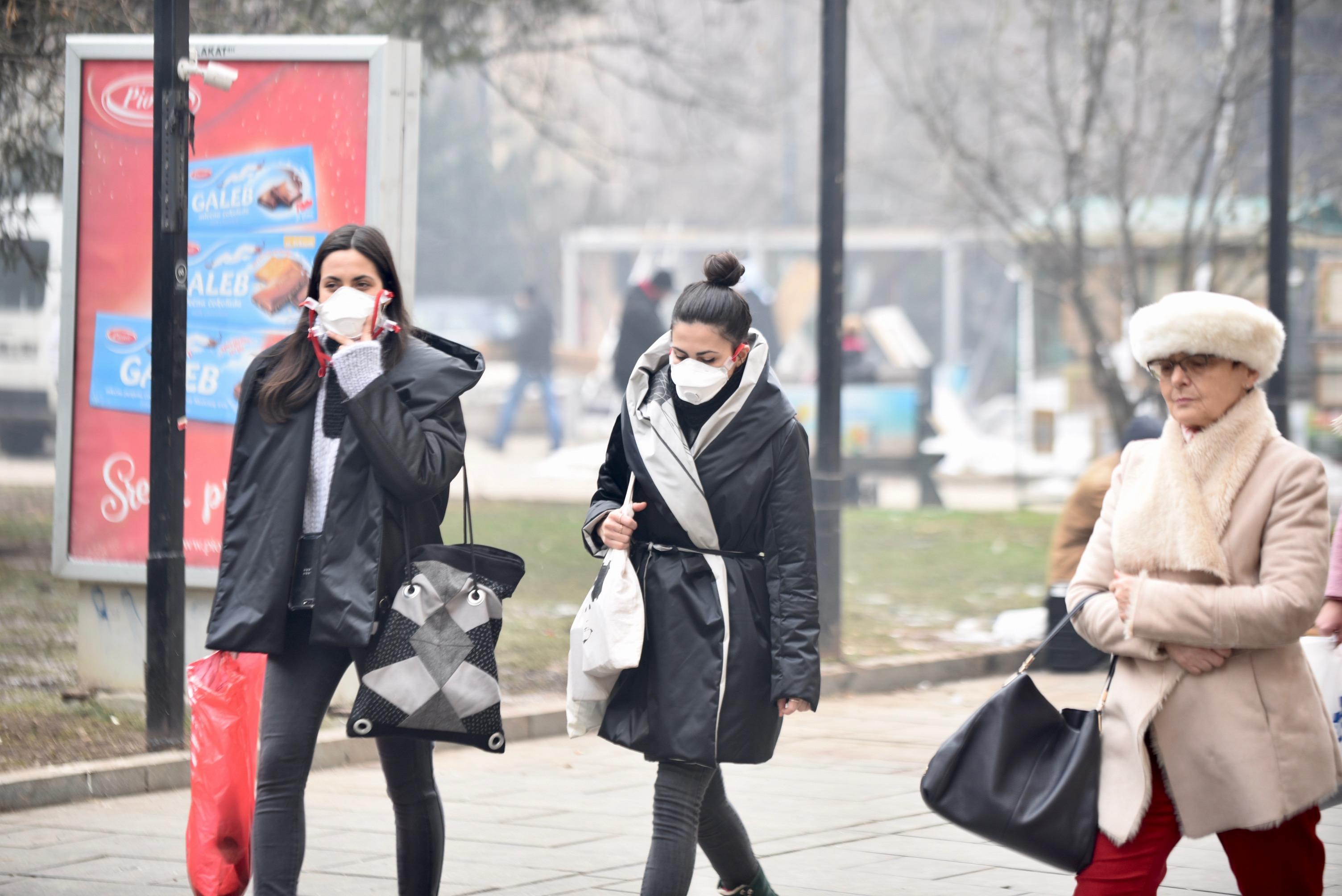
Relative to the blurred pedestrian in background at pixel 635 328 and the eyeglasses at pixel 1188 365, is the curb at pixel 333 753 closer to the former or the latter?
the eyeglasses at pixel 1188 365

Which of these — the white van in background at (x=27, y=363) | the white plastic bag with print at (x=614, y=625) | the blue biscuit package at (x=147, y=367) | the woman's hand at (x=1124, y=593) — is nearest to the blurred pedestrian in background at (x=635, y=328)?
the blue biscuit package at (x=147, y=367)

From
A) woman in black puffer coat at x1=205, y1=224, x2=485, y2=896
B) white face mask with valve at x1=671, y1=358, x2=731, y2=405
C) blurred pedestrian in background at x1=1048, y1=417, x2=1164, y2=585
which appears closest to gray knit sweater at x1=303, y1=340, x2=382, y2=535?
woman in black puffer coat at x1=205, y1=224, x2=485, y2=896

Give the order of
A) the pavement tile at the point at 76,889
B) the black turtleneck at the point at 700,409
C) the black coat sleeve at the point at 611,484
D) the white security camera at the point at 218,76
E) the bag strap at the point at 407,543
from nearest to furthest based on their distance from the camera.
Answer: the bag strap at the point at 407,543 < the black turtleneck at the point at 700,409 < the black coat sleeve at the point at 611,484 < the pavement tile at the point at 76,889 < the white security camera at the point at 218,76

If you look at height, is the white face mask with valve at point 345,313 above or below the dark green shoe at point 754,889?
above

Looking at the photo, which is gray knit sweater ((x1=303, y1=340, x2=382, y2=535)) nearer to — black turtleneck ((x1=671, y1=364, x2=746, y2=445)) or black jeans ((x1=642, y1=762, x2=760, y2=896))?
black turtleneck ((x1=671, y1=364, x2=746, y2=445))

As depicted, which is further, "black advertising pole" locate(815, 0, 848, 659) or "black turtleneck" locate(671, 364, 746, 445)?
"black advertising pole" locate(815, 0, 848, 659)

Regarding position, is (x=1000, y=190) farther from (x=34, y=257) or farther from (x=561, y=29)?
(x=34, y=257)

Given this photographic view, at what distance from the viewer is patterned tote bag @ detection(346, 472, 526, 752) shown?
4.21 metres

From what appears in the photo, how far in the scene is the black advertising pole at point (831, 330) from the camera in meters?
9.31

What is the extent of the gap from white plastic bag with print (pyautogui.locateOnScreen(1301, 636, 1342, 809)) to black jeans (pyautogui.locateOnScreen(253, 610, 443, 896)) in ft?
7.20

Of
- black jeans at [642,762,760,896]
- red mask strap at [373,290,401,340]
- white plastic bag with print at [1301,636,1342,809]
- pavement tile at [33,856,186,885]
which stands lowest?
pavement tile at [33,856,186,885]

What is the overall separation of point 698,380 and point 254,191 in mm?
3877

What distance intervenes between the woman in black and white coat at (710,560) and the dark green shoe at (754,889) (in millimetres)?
407

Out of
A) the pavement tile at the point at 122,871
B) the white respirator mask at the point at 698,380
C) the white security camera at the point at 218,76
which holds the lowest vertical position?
the pavement tile at the point at 122,871
